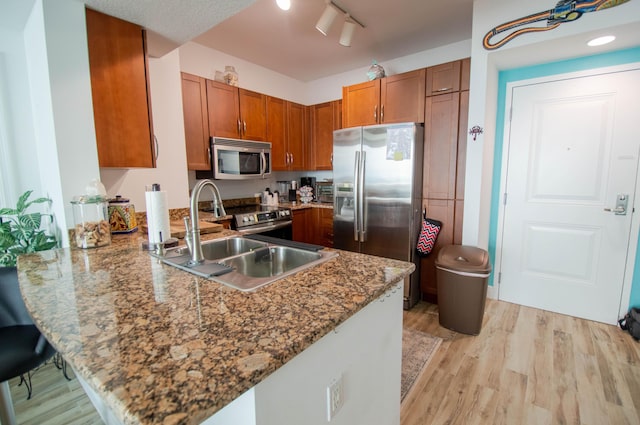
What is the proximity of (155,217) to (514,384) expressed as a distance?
2.30 m

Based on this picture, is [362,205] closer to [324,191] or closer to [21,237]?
[324,191]

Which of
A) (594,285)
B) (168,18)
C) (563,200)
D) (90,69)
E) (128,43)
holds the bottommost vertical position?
(594,285)

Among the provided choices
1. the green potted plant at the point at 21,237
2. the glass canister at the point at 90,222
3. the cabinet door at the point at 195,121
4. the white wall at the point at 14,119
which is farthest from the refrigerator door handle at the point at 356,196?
the white wall at the point at 14,119

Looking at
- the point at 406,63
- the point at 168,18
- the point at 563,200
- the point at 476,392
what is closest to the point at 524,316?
the point at 563,200

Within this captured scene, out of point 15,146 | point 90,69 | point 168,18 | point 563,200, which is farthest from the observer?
point 563,200

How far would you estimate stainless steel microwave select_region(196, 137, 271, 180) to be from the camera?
2924 mm

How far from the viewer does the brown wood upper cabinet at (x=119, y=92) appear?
157 centimetres

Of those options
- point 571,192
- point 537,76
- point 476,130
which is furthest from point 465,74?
point 571,192

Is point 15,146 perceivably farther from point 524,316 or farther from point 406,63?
point 524,316

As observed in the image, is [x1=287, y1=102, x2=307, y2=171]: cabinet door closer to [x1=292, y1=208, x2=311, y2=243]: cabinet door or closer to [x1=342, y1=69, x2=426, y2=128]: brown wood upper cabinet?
[x1=292, y1=208, x2=311, y2=243]: cabinet door

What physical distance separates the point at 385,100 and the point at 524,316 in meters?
2.44

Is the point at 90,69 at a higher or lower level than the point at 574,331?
higher

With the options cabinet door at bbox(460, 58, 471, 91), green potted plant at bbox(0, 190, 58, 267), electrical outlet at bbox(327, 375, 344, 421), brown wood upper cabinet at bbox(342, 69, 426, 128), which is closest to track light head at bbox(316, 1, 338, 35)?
brown wood upper cabinet at bbox(342, 69, 426, 128)

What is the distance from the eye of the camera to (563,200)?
99.6 inches
